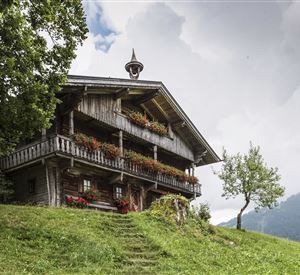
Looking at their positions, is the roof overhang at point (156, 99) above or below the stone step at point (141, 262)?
above

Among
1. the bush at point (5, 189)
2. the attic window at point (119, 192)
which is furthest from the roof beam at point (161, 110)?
the bush at point (5, 189)

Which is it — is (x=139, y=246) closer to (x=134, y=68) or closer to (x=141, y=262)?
(x=141, y=262)

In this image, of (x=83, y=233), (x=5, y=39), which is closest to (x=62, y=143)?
(x=83, y=233)

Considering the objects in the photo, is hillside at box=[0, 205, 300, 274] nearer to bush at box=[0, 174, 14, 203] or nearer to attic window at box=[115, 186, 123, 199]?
bush at box=[0, 174, 14, 203]

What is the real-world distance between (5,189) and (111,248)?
13.4 m

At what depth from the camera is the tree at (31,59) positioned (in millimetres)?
14406

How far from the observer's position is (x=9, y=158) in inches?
1059

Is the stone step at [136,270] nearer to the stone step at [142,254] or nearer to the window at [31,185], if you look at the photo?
the stone step at [142,254]

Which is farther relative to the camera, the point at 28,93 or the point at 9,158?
the point at 9,158

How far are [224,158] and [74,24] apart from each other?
75.8 ft

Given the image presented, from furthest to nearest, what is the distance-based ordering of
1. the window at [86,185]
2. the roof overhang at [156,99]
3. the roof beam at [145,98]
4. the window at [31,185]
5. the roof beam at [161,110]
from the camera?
1. the roof beam at [161,110]
2. the roof beam at [145,98]
3. the window at [86,185]
4. the window at [31,185]
5. the roof overhang at [156,99]

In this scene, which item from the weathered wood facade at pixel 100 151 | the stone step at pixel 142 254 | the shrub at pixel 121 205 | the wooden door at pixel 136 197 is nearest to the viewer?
the stone step at pixel 142 254

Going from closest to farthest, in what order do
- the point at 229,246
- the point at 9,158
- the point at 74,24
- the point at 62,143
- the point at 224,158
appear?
the point at 74,24
the point at 229,246
the point at 62,143
the point at 9,158
the point at 224,158

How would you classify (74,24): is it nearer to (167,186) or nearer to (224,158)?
(167,186)
